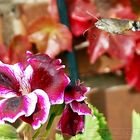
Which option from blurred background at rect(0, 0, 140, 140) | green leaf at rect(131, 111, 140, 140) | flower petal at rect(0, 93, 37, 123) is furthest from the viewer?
blurred background at rect(0, 0, 140, 140)

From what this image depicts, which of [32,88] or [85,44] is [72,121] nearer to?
[32,88]

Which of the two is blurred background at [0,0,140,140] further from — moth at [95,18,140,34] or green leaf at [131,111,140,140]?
moth at [95,18,140,34]

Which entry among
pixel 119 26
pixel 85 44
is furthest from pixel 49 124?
pixel 85 44

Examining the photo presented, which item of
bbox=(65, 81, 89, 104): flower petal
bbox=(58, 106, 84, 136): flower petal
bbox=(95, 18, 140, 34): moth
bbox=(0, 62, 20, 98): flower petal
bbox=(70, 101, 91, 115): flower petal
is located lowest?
bbox=(58, 106, 84, 136): flower petal

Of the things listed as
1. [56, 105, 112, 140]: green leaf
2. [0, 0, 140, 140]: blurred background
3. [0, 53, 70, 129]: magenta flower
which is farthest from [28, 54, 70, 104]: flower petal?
[0, 0, 140, 140]: blurred background

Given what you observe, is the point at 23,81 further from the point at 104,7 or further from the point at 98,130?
the point at 104,7

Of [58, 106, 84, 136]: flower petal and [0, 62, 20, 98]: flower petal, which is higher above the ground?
[0, 62, 20, 98]: flower petal

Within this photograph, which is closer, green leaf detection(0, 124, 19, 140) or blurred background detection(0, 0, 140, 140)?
green leaf detection(0, 124, 19, 140)
